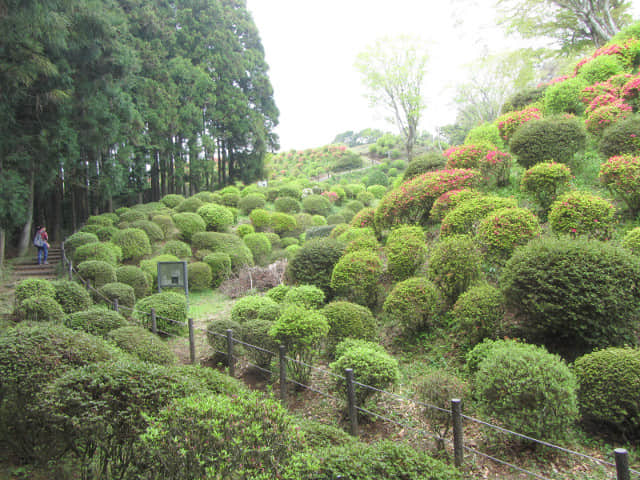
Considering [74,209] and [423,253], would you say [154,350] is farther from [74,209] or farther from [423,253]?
[74,209]

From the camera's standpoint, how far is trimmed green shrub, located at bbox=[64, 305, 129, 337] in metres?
7.59

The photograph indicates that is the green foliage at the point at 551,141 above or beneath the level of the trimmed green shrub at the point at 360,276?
above

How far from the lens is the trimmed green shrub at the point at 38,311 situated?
814cm

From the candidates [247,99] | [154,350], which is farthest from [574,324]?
[247,99]

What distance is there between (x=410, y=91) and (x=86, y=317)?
769 inches

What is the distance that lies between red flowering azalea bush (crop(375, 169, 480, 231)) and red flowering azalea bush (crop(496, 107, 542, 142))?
3362 mm

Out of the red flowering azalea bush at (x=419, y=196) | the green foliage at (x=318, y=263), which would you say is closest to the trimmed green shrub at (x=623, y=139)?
the red flowering azalea bush at (x=419, y=196)

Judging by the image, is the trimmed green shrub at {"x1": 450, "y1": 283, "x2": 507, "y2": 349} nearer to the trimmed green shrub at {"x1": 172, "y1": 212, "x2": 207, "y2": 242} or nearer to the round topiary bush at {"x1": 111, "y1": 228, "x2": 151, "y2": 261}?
the round topiary bush at {"x1": 111, "y1": 228, "x2": 151, "y2": 261}

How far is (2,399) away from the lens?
12.6ft

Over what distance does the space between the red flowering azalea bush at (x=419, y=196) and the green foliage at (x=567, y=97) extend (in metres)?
4.85

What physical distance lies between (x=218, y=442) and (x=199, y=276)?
495 inches

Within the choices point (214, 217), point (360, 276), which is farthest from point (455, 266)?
point (214, 217)

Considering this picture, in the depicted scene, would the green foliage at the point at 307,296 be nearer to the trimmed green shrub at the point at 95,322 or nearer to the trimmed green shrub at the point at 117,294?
the trimmed green shrub at the point at 95,322

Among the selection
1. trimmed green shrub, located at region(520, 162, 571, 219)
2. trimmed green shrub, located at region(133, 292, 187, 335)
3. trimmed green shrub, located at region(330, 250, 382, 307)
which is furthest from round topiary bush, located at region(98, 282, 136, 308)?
trimmed green shrub, located at region(520, 162, 571, 219)
